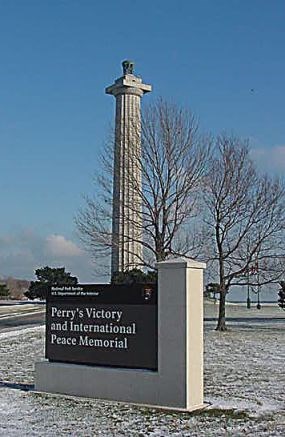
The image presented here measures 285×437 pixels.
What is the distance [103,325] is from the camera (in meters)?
11.5

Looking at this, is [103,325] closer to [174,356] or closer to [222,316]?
[174,356]

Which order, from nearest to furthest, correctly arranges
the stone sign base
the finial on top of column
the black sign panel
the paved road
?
the stone sign base
the black sign panel
the paved road
the finial on top of column

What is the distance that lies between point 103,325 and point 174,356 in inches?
59.8

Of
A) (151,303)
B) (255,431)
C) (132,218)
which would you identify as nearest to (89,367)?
(151,303)

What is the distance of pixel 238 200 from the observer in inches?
1071

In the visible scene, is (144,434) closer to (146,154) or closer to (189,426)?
(189,426)

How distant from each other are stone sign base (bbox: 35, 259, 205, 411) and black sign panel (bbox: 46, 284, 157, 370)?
0.74 feet

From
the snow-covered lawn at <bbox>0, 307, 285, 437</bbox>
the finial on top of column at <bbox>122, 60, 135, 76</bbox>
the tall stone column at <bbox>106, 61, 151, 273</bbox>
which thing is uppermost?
the finial on top of column at <bbox>122, 60, 135, 76</bbox>

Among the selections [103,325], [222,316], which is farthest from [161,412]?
[222,316]

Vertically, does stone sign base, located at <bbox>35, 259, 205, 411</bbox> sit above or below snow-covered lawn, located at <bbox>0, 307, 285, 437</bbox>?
above

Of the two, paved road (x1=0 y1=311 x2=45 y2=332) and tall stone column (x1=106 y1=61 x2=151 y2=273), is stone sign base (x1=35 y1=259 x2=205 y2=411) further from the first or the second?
paved road (x1=0 y1=311 x2=45 y2=332)

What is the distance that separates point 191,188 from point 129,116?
14.4 m

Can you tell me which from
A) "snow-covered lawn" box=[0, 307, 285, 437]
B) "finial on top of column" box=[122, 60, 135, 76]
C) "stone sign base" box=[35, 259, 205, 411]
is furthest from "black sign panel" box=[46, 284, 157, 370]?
"finial on top of column" box=[122, 60, 135, 76]

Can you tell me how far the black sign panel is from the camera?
36.1 feet
